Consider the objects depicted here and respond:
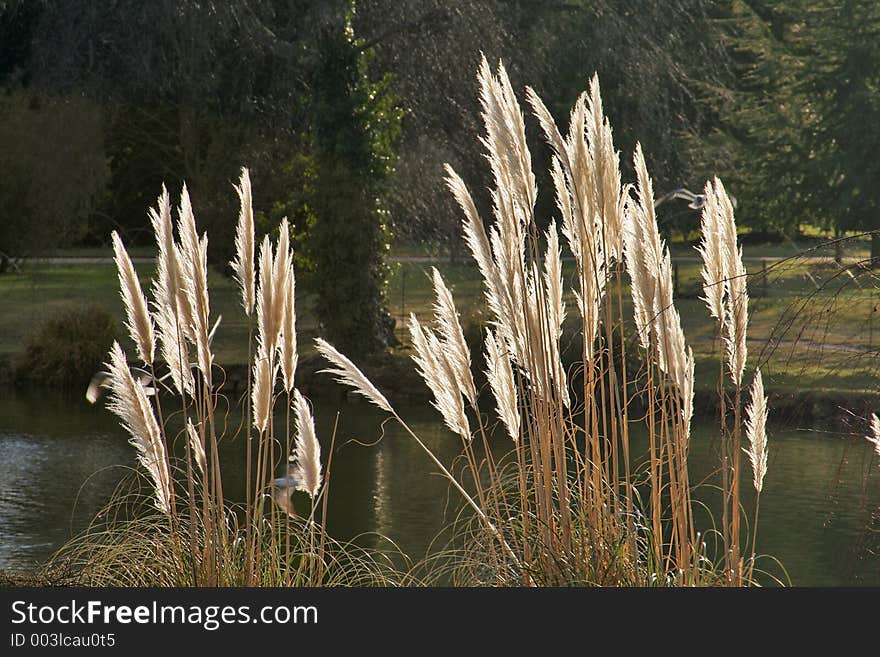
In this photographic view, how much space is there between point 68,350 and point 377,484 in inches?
214

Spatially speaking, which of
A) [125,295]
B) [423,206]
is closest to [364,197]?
[423,206]

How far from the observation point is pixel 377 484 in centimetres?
988

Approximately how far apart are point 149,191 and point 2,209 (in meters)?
4.72

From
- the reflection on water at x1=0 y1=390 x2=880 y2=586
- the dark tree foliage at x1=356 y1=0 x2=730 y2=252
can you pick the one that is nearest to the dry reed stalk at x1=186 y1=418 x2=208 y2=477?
the reflection on water at x1=0 y1=390 x2=880 y2=586

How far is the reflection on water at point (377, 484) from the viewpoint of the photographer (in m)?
7.90

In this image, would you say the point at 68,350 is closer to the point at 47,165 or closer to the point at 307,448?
the point at 47,165

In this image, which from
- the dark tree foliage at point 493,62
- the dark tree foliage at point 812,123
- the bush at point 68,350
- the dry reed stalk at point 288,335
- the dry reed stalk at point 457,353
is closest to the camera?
the dry reed stalk at point 457,353

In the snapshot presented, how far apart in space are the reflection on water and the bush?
0.51 m

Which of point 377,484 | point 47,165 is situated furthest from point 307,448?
point 47,165

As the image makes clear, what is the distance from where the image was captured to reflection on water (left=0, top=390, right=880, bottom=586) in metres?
7.90

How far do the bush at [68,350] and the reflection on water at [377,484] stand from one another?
508 mm

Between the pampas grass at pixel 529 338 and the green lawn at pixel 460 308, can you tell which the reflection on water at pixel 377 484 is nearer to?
the green lawn at pixel 460 308

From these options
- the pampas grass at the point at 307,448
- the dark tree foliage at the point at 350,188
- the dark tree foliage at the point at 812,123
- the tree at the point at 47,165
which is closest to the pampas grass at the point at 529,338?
the pampas grass at the point at 307,448

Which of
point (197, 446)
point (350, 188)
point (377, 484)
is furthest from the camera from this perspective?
point (350, 188)
